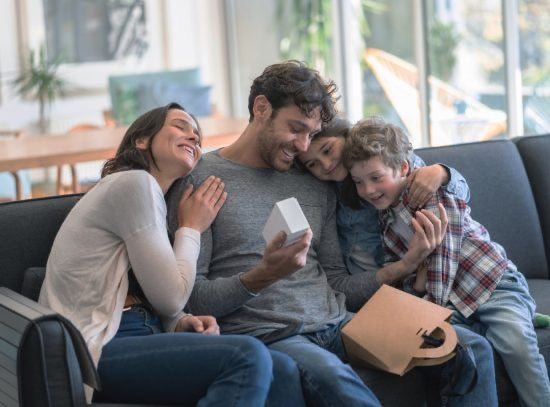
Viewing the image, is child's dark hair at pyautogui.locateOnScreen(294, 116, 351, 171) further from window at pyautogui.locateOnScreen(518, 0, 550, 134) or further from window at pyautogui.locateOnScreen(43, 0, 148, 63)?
window at pyautogui.locateOnScreen(43, 0, 148, 63)

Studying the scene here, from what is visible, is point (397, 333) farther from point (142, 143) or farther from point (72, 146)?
point (72, 146)

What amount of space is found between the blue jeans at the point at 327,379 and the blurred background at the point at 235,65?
295 centimetres

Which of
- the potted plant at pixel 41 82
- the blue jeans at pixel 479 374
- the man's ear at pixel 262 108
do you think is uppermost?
the potted plant at pixel 41 82

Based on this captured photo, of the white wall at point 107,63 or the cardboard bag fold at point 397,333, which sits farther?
the white wall at point 107,63

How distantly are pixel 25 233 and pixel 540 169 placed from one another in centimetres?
163

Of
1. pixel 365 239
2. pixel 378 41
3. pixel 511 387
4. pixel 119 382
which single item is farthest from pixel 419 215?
pixel 378 41

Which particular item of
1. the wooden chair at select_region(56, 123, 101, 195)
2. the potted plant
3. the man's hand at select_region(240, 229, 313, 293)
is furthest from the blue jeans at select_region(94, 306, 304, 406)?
the potted plant

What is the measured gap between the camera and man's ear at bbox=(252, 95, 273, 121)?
2.53 m

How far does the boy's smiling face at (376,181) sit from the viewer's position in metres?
2.48

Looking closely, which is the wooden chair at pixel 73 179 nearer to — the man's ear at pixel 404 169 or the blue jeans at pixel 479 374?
the man's ear at pixel 404 169

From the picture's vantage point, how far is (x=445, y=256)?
2502mm

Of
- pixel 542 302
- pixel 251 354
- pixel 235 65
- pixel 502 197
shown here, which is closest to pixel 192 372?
pixel 251 354

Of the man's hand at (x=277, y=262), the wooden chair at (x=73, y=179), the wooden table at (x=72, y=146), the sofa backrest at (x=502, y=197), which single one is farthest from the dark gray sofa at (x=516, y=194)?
the wooden chair at (x=73, y=179)

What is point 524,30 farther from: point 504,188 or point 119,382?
point 119,382
